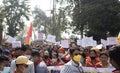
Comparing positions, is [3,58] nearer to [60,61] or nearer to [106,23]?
[60,61]

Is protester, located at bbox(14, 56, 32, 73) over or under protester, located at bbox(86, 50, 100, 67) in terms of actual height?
over

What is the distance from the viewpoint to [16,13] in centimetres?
7912

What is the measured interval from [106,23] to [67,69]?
107 ft

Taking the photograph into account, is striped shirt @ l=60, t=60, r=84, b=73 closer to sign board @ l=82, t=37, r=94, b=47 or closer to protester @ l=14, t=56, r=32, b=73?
protester @ l=14, t=56, r=32, b=73

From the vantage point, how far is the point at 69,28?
45.8 m

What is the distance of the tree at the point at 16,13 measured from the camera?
247 ft

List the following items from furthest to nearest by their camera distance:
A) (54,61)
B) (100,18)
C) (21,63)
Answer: (100,18) → (54,61) → (21,63)

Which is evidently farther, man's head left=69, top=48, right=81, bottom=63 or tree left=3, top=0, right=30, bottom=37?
tree left=3, top=0, right=30, bottom=37

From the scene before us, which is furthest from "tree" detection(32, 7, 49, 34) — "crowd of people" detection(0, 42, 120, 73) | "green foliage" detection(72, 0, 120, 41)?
"crowd of people" detection(0, 42, 120, 73)

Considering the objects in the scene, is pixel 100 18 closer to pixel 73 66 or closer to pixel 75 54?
pixel 75 54

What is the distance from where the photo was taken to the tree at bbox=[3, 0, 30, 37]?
75.4m

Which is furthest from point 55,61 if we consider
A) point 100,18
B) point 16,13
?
point 16,13

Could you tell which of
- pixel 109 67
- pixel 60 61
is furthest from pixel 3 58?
pixel 60 61

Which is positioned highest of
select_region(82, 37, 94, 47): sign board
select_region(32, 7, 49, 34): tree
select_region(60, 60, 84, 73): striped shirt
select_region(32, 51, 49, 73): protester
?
select_region(60, 60, 84, 73): striped shirt
